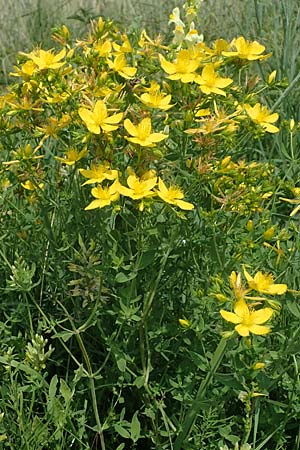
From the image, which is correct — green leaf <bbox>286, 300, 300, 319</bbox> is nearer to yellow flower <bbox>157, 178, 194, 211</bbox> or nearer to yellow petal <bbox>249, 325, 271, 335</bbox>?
yellow petal <bbox>249, 325, 271, 335</bbox>

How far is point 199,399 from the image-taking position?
1.72 m

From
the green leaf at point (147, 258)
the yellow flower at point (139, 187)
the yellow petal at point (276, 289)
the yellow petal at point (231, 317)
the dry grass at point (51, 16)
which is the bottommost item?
the dry grass at point (51, 16)

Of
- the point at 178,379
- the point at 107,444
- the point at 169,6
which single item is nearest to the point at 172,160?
the point at 178,379

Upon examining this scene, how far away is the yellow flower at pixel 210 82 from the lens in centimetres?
173

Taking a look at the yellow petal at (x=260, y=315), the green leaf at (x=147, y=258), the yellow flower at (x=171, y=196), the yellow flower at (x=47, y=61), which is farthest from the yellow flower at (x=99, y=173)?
the yellow petal at (x=260, y=315)

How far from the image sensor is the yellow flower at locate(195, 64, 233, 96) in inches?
68.1

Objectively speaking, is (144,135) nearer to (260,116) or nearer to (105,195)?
Answer: (105,195)

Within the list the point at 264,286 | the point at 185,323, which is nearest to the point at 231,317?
the point at 264,286

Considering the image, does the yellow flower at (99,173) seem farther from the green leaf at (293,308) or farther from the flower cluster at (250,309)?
the green leaf at (293,308)

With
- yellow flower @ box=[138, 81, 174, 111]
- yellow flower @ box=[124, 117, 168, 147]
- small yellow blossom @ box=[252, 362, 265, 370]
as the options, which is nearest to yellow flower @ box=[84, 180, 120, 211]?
yellow flower @ box=[124, 117, 168, 147]

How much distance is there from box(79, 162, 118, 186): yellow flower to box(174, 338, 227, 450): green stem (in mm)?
440

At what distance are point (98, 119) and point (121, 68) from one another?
0.26 meters

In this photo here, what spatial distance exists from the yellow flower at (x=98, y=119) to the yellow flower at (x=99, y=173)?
9 centimetres

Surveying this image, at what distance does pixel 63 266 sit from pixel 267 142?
5.70ft
